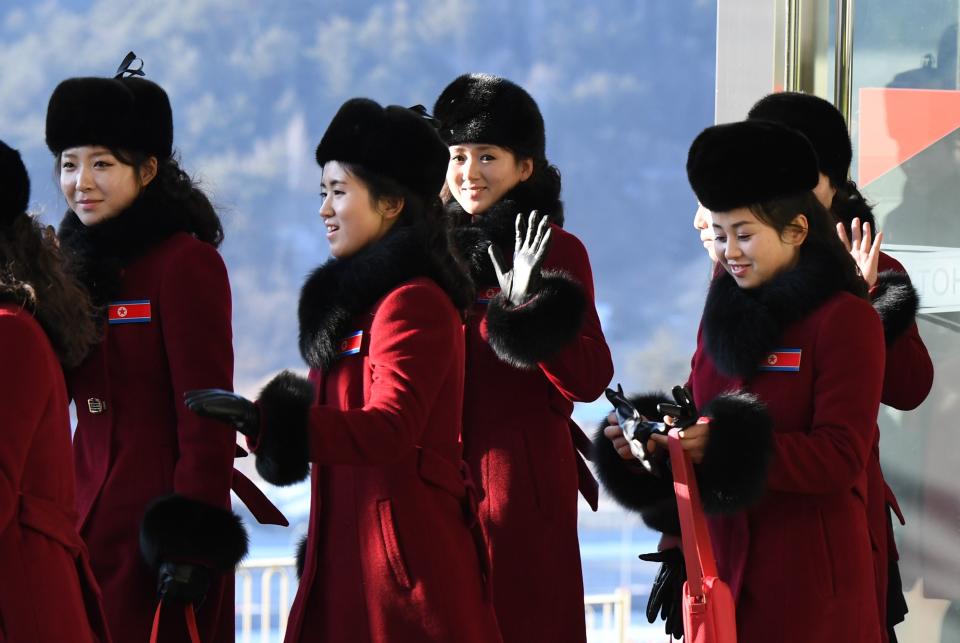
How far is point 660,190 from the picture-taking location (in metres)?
8.82

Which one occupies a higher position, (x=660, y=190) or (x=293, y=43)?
(x=293, y=43)

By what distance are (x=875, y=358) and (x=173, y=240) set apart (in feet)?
3.92

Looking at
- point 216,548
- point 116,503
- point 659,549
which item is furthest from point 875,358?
point 116,503

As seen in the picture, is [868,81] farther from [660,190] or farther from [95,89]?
[660,190]

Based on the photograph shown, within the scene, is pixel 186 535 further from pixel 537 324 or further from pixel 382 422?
pixel 537 324

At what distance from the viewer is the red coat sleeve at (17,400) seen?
1821 millimetres

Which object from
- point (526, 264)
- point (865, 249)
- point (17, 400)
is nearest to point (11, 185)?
point (17, 400)

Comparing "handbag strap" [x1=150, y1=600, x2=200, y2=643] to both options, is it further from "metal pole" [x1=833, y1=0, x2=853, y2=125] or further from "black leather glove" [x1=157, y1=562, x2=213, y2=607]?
"metal pole" [x1=833, y1=0, x2=853, y2=125]

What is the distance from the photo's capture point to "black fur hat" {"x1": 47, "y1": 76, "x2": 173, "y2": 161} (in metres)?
2.57

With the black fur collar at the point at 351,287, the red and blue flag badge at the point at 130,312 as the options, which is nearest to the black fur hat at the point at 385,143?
the black fur collar at the point at 351,287

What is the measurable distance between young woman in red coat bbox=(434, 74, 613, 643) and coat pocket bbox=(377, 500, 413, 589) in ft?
1.85

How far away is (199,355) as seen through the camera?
7.89 feet

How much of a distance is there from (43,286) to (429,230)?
2.08ft

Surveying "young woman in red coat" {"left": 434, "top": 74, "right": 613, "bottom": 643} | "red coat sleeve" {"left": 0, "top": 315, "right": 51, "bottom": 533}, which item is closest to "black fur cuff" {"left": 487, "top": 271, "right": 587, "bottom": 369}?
"young woman in red coat" {"left": 434, "top": 74, "right": 613, "bottom": 643}
